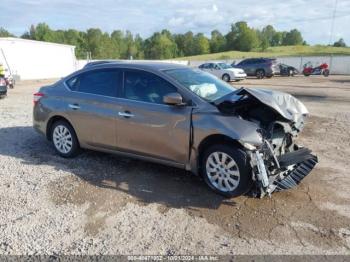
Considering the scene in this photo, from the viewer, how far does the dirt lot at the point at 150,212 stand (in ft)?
12.9

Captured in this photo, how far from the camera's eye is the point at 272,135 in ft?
16.6

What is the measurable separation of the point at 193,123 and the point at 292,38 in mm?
139650

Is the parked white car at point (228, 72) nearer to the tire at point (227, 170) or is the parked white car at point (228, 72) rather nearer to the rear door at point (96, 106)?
the rear door at point (96, 106)

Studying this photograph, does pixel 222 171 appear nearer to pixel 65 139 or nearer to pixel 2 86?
pixel 65 139

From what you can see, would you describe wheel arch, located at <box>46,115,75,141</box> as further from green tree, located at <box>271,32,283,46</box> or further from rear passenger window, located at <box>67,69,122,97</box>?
green tree, located at <box>271,32,283,46</box>

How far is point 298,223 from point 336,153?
319 centimetres

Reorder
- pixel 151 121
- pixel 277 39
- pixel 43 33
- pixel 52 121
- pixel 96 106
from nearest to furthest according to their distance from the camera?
pixel 151 121, pixel 96 106, pixel 52 121, pixel 43 33, pixel 277 39

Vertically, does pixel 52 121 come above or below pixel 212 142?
below

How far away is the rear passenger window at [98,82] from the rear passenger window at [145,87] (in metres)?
0.22

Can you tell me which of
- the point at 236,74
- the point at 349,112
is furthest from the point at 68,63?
the point at 349,112

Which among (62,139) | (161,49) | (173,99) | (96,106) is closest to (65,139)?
(62,139)

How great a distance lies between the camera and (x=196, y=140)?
5094 mm

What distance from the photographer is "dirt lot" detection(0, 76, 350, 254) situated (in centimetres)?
393

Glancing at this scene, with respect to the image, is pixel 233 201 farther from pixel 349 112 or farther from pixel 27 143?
pixel 349 112
